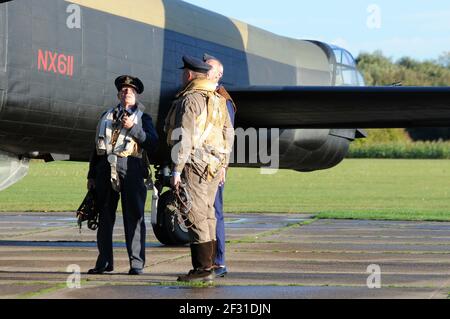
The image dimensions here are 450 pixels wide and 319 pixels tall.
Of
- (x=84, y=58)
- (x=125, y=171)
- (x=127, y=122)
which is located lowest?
(x=125, y=171)

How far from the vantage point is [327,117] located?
15.6 m

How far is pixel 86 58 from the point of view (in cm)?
1254

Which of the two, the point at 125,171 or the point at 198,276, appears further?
the point at 125,171

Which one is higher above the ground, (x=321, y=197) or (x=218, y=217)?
(x=321, y=197)

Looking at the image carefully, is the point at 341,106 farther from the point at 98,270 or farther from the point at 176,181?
the point at 176,181

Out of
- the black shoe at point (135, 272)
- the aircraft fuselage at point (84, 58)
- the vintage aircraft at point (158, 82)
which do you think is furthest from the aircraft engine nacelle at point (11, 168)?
the black shoe at point (135, 272)

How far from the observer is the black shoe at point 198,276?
9711 mm

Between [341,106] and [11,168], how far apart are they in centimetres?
468

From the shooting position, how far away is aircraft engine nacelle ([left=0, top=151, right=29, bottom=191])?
13266mm

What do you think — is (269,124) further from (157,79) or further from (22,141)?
(22,141)

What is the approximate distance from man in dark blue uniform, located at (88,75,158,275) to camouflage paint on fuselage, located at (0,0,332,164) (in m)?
1.46

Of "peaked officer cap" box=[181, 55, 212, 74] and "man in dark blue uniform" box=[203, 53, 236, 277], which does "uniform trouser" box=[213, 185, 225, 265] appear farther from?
"peaked officer cap" box=[181, 55, 212, 74]

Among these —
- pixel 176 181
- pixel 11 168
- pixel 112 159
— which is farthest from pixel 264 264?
Result: pixel 11 168

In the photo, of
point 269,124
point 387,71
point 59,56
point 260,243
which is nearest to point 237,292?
point 59,56
